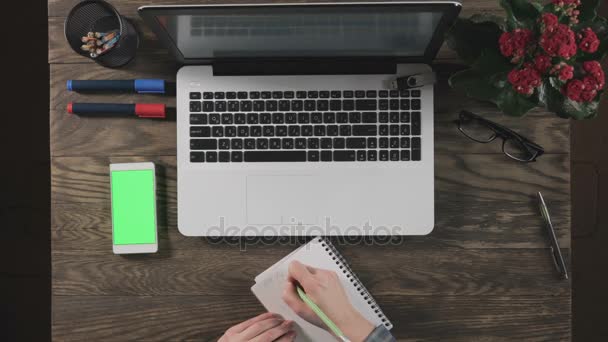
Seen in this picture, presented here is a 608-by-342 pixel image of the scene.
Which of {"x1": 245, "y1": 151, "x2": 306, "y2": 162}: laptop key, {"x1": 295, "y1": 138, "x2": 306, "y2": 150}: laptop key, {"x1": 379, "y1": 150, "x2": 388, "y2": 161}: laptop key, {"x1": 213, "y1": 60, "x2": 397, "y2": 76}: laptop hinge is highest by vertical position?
{"x1": 213, "y1": 60, "x2": 397, "y2": 76}: laptop hinge

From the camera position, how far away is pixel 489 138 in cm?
97

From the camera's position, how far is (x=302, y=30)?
0.81 meters

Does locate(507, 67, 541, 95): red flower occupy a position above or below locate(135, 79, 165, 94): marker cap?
above

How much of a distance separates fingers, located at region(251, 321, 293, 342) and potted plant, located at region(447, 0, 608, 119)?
540 millimetres

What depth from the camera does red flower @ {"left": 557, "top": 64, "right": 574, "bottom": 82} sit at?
0.71m

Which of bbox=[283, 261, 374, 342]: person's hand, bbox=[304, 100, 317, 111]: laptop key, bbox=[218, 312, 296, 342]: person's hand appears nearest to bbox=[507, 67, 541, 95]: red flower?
bbox=[304, 100, 317, 111]: laptop key

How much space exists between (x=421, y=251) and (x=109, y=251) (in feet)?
2.04

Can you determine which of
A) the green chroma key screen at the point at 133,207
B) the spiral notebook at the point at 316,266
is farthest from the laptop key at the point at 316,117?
the green chroma key screen at the point at 133,207

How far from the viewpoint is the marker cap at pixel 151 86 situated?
0.95 metres

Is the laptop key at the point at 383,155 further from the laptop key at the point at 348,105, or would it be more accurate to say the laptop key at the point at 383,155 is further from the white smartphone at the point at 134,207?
the white smartphone at the point at 134,207

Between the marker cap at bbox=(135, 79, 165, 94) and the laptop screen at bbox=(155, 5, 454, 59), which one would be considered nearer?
the laptop screen at bbox=(155, 5, 454, 59)

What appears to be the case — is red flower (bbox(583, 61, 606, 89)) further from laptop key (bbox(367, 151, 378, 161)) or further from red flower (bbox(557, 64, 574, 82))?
laptop key (bbox(367, 151, 378, 161))

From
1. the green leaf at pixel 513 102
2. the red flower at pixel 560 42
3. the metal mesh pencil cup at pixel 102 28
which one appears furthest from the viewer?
the metal mesh pencil cup at pixel 102 28
